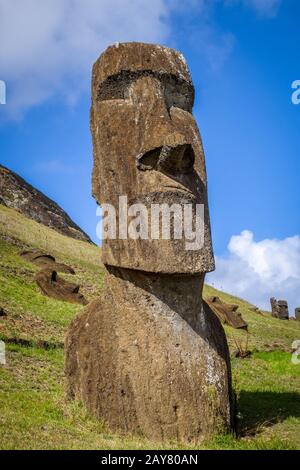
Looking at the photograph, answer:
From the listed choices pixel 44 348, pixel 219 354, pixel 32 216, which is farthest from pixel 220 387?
pixel 32 216

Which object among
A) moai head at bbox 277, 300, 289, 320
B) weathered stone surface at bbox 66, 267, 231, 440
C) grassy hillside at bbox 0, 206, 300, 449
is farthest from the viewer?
moai head at bbox 277, 300, 289, 320

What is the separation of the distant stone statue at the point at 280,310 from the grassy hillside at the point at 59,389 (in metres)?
10.7

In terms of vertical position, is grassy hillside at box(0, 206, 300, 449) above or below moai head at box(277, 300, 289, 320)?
below

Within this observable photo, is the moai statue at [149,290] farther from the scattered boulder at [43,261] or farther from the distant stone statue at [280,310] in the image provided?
the distant stone statue at [280,310]

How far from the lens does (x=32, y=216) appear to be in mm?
51625

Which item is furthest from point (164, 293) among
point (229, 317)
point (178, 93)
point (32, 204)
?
point (32, 204)

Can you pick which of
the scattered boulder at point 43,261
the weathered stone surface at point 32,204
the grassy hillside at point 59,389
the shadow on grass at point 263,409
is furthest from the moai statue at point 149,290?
the weathered stone surface at point 32,204

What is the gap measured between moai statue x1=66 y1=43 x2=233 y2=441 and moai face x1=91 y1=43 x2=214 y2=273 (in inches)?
0.5

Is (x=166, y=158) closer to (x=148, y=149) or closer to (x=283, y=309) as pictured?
(x=148, y=149)

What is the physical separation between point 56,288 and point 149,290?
13.6 m

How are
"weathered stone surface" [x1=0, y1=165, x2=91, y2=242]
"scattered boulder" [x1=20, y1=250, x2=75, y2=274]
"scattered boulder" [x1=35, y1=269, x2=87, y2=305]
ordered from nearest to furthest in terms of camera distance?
"scattered boulder" [x1=35, y1=269, x2=87, y2=305] → "scattered boulder" [x1=20, y1=250, x2=75, y2=274] → "weathered stone surface" [x1=0, y1=165, x2=91, y2=242]

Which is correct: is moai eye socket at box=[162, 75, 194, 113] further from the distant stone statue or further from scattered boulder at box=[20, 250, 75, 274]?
the distant stone statue

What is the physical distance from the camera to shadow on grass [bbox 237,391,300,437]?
28.1 feet

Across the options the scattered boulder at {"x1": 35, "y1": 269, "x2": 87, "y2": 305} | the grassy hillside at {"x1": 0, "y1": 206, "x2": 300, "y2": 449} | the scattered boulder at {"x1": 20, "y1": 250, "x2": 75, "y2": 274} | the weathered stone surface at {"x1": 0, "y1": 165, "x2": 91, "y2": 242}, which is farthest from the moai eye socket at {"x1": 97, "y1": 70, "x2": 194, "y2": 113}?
the weathered stone surface at {"x1": 0, "y1": 165, "x2": 91, "y2": 242}
